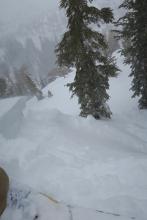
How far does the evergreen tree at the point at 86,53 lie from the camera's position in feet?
45.2

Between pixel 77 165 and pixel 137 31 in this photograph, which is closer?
pixel 77 165

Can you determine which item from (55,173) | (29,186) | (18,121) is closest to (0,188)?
(29,186)

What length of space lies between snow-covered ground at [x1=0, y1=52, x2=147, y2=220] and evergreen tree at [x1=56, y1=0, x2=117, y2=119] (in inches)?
71.3

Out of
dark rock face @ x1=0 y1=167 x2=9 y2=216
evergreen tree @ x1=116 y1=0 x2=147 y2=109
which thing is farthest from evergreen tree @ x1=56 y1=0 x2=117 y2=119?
dark rock face @ x1=0 y1=167 x2=9 y2=216

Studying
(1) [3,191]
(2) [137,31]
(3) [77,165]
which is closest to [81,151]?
(3) [77,165]

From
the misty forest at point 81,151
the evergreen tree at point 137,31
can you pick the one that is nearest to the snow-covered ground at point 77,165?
the misty forest at point 81,151

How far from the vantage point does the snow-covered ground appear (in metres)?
7.04

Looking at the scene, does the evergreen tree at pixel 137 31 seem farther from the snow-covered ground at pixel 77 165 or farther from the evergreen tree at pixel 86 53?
the snow-covered ground at pixel 77 165

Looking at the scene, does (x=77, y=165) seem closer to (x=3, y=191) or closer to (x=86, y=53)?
(x=3, y=191)

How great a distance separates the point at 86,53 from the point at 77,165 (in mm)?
7953

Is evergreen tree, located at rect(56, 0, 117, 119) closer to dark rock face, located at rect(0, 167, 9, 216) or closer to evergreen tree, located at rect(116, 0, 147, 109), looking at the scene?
evergreen tree, located at rect(116, 0, 147, 109)

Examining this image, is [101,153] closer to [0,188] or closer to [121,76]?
[0,188]

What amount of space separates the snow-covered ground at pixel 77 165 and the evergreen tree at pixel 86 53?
71.3 inches

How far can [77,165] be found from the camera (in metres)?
9.81
